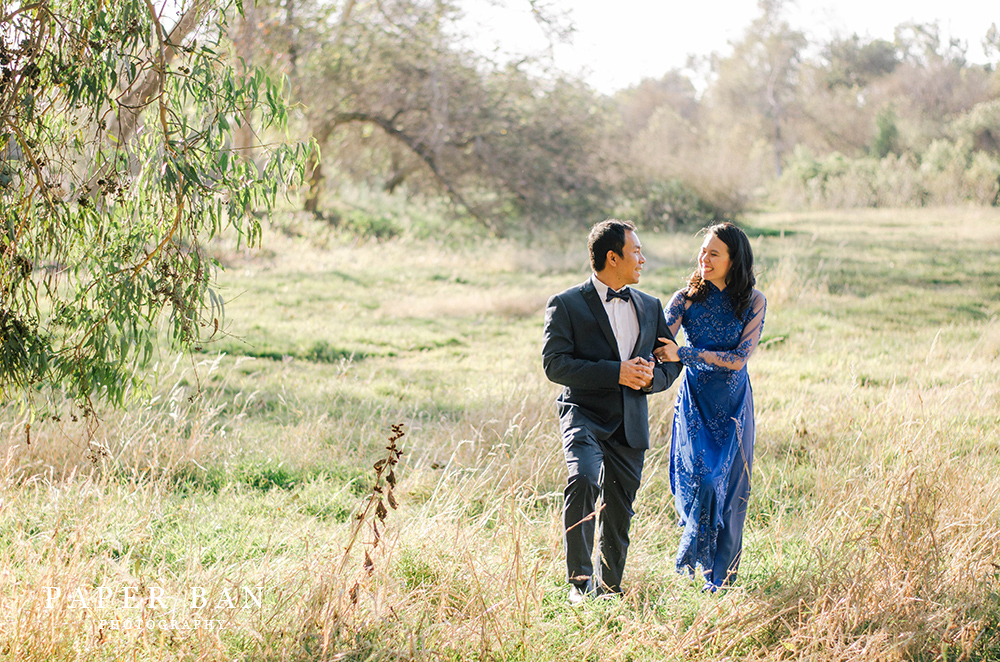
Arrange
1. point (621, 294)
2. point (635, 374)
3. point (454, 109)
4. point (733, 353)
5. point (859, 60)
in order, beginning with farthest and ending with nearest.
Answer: point (859, 60), point (454, 109), point (733, 353), point (621, 294), point (635, 374)

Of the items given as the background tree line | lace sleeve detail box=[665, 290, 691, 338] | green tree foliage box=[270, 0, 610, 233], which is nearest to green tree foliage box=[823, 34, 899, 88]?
the background tree line

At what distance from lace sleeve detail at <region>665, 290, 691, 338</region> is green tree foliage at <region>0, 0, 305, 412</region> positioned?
2031mm

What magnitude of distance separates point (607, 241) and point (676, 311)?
0.83m

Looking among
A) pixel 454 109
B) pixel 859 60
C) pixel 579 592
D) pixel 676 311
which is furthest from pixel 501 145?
pixel 859 60

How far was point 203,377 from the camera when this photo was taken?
779 cm

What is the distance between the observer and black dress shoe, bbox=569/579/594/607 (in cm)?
356

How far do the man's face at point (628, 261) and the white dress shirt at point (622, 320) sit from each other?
10 cm

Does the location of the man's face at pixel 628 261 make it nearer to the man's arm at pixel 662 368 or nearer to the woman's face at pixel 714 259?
the man's arm at pixel 662 368

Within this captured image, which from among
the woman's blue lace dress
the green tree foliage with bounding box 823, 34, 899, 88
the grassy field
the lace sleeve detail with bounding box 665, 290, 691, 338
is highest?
the green tree foliage with bounding box 823, 34, 899, 88

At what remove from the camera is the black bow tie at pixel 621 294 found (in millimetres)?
3695

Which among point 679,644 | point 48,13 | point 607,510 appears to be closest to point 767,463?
point 607,510

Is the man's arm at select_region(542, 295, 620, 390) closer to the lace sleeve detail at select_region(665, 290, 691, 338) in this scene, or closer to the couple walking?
the couple walking

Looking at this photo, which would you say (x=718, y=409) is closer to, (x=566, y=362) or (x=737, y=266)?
(x=737, y=266)

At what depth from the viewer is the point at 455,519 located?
4.50 meters
